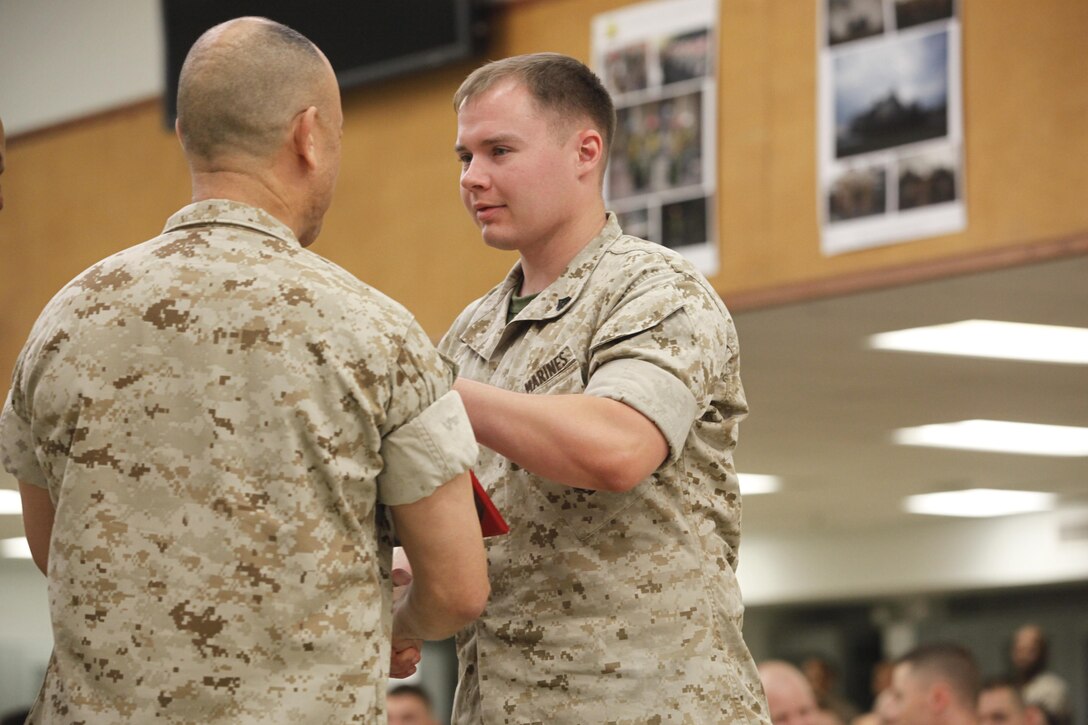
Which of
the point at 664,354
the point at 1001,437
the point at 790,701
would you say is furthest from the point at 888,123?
the point at 1001,437

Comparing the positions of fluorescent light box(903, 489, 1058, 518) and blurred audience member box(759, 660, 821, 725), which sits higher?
blurred audience member box(759, 660, 821, 725)

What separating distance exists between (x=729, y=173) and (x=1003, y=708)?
2453mm

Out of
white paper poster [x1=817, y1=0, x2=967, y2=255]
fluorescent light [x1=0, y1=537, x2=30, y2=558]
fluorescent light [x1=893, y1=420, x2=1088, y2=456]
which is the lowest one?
fluorescent light [x1=0, y1=537, x2=30, y2=558]

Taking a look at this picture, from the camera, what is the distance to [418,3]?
7.10 meters

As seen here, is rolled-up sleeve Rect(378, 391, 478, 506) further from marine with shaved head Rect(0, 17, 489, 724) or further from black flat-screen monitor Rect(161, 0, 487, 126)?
black flat-screen monitor Rect(161, 0, 487, 126)

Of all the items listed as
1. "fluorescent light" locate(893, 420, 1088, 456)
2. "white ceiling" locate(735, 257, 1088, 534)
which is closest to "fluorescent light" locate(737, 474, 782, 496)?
"white ceiling" locate(735, 257, 1088, 534)

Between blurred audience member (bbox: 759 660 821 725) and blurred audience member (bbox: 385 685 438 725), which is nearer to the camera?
blurred audience member (bbox: 759 660 821 725)

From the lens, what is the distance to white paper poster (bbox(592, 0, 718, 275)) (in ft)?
20.5

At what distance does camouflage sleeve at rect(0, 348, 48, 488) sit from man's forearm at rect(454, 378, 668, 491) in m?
0.54

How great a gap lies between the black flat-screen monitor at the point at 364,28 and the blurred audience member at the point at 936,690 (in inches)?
120

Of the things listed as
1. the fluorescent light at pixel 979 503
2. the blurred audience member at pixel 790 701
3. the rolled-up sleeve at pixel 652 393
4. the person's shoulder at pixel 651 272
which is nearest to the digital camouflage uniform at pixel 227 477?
the rolled-up sleeve at pixel 652 393

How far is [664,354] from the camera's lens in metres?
2.22

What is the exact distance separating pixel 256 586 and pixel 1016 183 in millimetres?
4096

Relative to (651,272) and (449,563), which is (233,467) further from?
(651,272)
